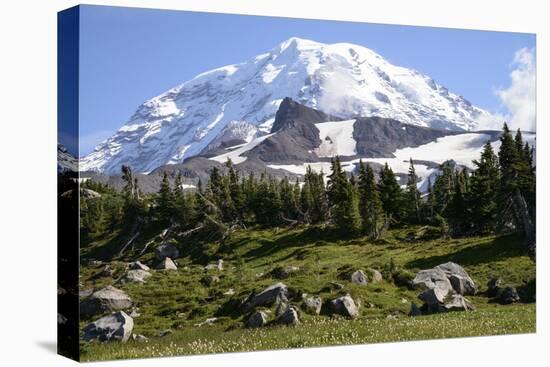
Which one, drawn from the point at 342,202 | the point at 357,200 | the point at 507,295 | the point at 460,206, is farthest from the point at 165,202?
the point at 507,295

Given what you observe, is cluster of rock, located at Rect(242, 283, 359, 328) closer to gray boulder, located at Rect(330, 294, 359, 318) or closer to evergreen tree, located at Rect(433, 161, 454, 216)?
gray boulder, located at Rect(330, 294, 359, 318)

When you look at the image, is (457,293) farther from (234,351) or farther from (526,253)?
(234,351)

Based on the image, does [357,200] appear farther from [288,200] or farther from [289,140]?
[289,140]

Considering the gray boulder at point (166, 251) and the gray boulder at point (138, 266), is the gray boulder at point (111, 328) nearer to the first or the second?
the gray boulder at point (138, 266)

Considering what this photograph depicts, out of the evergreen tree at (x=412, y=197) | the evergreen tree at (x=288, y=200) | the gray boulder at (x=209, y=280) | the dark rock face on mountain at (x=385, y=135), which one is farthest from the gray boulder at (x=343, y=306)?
the dark rock face on mountain at (x=385, y=135)

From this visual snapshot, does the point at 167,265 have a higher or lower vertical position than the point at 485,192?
lower
